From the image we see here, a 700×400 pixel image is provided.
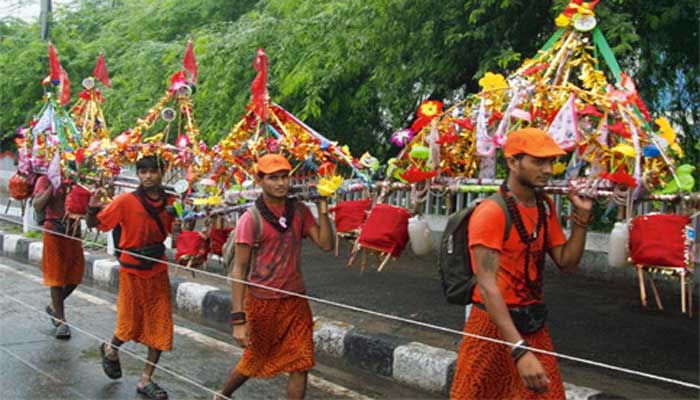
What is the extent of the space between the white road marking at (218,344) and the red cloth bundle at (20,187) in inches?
61.8

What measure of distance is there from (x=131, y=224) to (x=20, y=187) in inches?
108

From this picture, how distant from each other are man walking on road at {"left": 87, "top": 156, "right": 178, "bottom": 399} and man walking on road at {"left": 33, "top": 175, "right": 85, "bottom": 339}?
177 cm

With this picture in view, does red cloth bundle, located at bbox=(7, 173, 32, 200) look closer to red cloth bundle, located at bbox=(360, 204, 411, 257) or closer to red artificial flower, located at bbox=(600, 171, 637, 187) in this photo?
red cloth bundle, located at bbox=(360, 204, 411, 257)

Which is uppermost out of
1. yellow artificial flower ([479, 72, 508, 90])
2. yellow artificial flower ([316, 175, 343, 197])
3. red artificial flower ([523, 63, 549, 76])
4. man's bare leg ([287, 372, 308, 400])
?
red artificial flower ([523, 63, 549, 76])

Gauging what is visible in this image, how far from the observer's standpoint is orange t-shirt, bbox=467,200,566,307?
11.5 ft

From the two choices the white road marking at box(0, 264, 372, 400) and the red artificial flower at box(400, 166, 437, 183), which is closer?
the red artificial flower at box(400, 166, 437, 183)

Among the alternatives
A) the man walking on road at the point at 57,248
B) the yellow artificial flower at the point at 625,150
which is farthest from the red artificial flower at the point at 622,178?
the man walking on road at the point at 57,248

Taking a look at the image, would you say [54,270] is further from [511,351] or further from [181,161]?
[511,351]

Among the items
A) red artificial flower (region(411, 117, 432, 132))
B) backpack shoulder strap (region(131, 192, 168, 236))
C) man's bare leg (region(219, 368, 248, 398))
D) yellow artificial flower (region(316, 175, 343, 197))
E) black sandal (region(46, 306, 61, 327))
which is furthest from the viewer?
black sandal (region(46, 306, 61, 327))

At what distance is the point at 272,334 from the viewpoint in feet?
16.0

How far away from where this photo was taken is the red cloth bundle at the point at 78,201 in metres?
7.15

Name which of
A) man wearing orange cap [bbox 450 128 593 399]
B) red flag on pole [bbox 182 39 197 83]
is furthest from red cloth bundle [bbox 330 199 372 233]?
red flag on pole [bbox 182 39 197 83]

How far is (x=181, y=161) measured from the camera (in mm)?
6777

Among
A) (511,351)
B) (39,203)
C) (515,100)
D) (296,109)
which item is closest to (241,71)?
(296,109)
